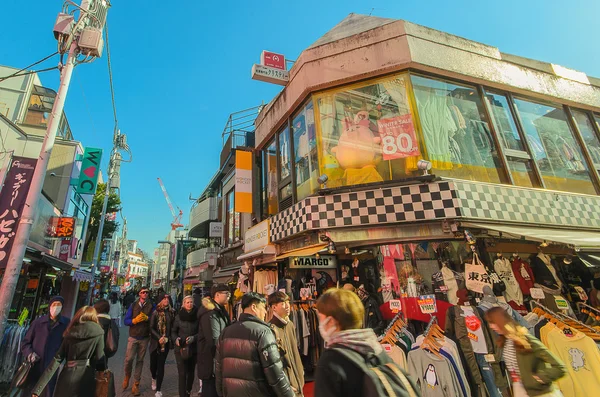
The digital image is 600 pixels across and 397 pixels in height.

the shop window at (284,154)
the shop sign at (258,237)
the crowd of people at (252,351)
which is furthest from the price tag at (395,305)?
the shop window at (284,154)

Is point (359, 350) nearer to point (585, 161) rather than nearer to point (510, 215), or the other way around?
point (510, 215)

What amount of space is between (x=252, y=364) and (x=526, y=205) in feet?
23.6

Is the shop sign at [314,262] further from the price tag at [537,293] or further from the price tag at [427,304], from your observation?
the price tag at [537,293]

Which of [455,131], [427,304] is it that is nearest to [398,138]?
[455,131]

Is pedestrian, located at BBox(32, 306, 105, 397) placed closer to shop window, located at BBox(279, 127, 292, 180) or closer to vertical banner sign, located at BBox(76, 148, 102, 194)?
shop window, located at BBox(279, 127, 292, 180)

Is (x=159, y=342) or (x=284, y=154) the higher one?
(x=284, y=154)

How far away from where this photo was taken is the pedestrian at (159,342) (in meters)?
6.03

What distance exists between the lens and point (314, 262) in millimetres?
6797

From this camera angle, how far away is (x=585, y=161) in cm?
834

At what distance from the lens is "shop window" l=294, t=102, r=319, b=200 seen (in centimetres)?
754

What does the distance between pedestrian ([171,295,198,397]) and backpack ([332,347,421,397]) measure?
484 cm

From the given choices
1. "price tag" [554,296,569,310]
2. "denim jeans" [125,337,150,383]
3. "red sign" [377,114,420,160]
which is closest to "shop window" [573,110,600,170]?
"price tag" [554,296,569,310]

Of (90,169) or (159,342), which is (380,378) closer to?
(159,342)

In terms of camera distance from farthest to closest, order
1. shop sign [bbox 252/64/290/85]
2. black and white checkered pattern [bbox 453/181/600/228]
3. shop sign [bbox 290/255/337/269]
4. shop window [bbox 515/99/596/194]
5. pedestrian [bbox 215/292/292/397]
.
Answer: shop sign [bbox 252/64/290/85]
shop window [bbox 515/99/596/194]
shop sign [bbox 290/255/337/269]
black and white checkered pattern [bbox 453/181/600/228]
pedestrian [bbox 215/292/292/397]
